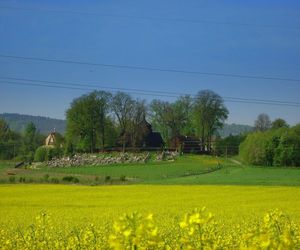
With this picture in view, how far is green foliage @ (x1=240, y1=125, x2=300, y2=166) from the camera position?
81531mm

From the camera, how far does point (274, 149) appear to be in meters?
82.4

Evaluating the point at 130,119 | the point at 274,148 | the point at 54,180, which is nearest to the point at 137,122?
the point at 130,119

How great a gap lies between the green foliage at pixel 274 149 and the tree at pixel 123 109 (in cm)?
3323

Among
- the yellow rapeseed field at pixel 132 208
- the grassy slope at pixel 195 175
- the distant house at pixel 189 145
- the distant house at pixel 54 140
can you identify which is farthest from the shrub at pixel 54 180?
the distant house at pixel 54 140

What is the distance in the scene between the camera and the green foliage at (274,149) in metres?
81.5

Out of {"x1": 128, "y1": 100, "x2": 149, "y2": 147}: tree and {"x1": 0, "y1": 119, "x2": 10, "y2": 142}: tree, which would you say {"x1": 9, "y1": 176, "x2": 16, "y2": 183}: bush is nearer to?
{"x1": 128, "y1": 100, "x2": 149, "y2": 147}: tree

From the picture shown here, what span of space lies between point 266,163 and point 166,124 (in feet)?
131

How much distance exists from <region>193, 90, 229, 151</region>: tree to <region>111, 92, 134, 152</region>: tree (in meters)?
13.3

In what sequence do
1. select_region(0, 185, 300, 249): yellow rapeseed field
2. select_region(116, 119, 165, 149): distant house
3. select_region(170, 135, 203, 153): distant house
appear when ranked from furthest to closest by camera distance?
1. select_region(170, 135, 203, 153): distant house
2. select_region(116, 119, 165, 149): distant house
3. select_region(0, 185, 300, 249): yellow rapeseed field

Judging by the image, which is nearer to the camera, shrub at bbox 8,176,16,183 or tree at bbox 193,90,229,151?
shrub at bbox 8,176,16,183

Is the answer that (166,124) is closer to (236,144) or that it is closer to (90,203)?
(236,144)

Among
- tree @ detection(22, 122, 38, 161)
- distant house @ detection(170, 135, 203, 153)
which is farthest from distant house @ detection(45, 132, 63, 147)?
distant house @ detection(170, 135, 203, 153)

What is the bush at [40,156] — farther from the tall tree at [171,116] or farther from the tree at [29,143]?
the tall tree at [171,116]

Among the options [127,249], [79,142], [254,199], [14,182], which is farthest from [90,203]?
[79,142]
